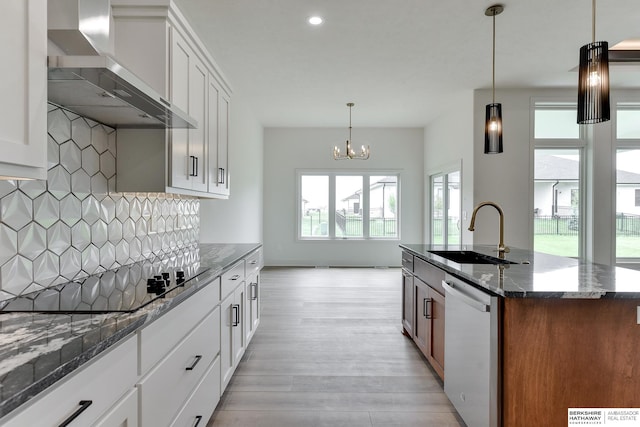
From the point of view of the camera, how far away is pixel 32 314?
1163 mm

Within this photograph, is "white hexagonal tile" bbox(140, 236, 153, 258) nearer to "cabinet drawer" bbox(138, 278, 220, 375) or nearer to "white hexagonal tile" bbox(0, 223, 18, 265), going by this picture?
"cabinet drawer" bbox(138, 278, 220, 375)

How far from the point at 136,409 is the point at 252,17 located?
3.10 metres

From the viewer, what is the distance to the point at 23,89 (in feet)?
3.26

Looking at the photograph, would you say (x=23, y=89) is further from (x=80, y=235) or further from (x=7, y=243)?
(x=80, y=235)

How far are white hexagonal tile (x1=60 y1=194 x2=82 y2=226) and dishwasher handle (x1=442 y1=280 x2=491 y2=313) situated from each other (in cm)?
202

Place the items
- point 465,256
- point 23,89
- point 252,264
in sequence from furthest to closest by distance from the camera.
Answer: point 252,264 < point 465,256 < point 23,89

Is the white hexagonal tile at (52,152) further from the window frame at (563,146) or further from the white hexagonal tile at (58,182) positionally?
the window frame at (563,146)

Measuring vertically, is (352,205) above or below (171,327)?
above

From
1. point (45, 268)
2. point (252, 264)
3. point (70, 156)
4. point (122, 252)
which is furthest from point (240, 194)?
point (45, 268)

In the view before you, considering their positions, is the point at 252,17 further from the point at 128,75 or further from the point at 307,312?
the point at 307,312

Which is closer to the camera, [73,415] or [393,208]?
[73,415]

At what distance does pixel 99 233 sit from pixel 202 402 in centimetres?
106

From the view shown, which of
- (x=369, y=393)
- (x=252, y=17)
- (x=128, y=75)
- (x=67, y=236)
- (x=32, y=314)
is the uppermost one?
(x=252, y=17)

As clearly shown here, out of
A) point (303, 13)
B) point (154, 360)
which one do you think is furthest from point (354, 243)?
point (154, 360)
